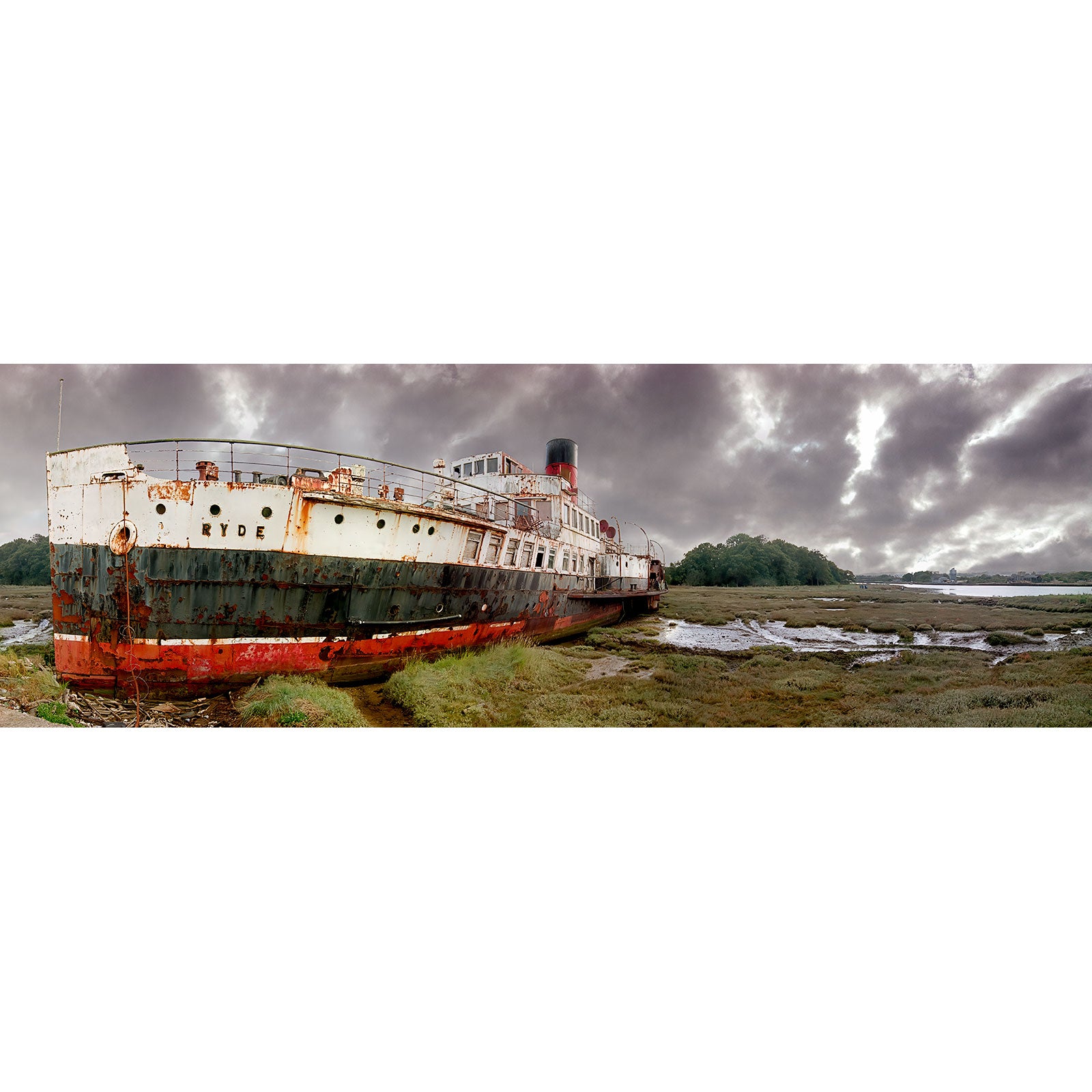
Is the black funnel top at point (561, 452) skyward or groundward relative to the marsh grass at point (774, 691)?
skyward

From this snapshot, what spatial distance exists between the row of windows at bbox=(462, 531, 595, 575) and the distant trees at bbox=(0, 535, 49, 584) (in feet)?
12.7

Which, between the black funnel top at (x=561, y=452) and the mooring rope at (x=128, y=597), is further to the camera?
the black funnel top at (x=561, y=452)

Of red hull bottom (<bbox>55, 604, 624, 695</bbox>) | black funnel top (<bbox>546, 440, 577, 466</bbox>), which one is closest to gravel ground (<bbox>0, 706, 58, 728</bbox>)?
red hull bottom (<bbox>55, 604, 624, 695</bbox>)

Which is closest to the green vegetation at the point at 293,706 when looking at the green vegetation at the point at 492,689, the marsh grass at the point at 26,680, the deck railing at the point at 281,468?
the green vegetation at the point at 492,689

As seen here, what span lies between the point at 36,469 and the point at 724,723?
6469mm

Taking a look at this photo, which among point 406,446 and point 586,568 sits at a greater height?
point 406,446

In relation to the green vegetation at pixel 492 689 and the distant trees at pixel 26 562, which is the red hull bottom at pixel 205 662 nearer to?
the green vegetation at pixel 492 689

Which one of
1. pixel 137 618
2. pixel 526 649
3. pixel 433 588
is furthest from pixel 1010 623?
pixel 137 618

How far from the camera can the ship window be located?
5.30 metres

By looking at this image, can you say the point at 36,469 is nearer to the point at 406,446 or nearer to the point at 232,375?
the point at 232,375

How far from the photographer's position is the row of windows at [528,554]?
5.41m

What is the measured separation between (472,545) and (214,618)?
260 cm

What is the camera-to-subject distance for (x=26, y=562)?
4.05 m

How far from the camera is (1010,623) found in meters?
4.11
